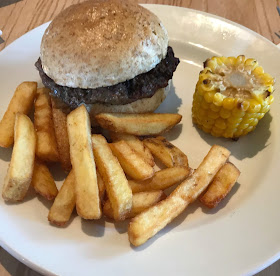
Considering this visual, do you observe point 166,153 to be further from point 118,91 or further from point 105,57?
point 105,57

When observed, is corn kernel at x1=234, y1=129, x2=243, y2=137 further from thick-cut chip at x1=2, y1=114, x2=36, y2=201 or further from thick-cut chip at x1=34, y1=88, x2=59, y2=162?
thick-cut chip at x1=2, y1=114, x2=36, y2=201

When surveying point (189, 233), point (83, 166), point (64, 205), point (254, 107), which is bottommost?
point (189, 233)

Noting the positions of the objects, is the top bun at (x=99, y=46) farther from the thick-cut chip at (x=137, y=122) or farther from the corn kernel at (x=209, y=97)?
the corn kernel at (x=209, y=97)

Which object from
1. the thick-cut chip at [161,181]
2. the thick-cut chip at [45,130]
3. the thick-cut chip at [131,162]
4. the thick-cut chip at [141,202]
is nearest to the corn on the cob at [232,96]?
the thick-cut chip at [161,181]

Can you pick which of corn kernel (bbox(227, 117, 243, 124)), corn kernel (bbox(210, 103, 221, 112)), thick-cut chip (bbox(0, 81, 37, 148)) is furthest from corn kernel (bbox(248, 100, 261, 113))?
thick-cut chip (bbox(0, 81, 37, 148))

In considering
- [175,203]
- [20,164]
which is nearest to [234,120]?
[175,203]
